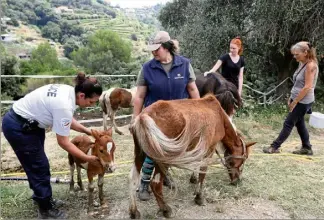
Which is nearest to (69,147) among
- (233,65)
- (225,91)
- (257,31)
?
(225,91)

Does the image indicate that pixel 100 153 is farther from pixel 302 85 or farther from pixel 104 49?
pixel 104 49

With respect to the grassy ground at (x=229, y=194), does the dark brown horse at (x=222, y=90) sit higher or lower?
higher

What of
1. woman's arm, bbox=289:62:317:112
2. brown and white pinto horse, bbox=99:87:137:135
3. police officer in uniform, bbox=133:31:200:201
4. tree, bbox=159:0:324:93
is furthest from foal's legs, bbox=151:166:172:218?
tree, bbox=159:0:324:93

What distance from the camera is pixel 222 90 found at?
4.78 meters

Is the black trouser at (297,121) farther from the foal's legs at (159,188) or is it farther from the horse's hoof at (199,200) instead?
the foal's legs at (159,188)

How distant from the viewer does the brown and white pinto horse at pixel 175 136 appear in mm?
2951

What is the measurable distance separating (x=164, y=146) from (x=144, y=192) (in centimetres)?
101

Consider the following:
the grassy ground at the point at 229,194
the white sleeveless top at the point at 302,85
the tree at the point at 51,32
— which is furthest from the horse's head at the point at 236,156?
the tree at the point at 51,32

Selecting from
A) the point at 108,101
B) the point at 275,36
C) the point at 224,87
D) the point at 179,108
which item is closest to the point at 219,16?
the point at 275,36

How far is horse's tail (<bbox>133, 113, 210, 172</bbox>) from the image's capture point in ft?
9.61

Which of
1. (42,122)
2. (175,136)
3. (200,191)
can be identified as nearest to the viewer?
(42,122)

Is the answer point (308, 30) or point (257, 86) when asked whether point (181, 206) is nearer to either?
point (308, 30)

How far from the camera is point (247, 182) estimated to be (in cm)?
431

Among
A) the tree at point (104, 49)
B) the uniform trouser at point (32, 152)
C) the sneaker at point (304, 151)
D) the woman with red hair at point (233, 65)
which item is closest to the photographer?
the uniform trouser at point (32, 152)
